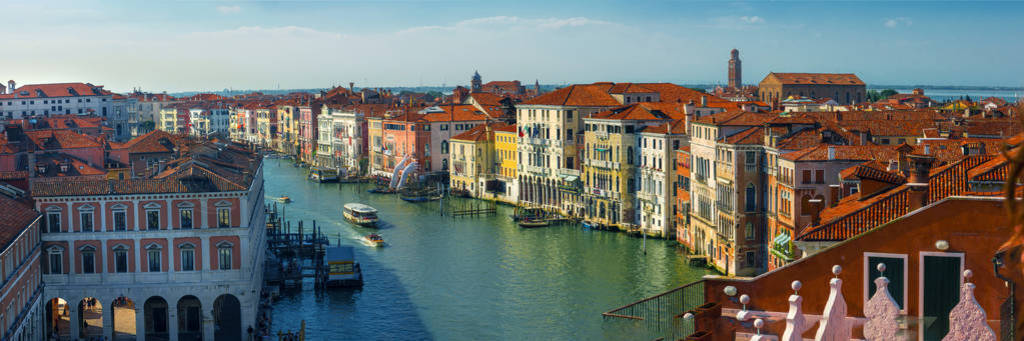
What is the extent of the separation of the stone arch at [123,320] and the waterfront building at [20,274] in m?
1.48

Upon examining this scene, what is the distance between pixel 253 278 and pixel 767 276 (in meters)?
15.3

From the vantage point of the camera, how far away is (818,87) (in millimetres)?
80250

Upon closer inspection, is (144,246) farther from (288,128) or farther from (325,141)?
(288,128)

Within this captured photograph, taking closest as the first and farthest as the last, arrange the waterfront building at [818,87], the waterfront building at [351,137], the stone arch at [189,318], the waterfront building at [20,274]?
the waterfront building at [20,274] → the stone arch at [189,318] → the waterfront building at [351,137] → the waterfront building at [818,87]

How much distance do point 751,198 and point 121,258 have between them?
49.7 ft

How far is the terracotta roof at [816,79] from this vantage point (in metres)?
80.5

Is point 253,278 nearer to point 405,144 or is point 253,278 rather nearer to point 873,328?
point 873,328

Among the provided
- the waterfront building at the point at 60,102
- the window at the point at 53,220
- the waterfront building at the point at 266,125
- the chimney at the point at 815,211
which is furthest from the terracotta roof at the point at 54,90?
the chimney at the point at 815,211

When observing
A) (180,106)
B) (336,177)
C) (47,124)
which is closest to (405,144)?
(336,177)

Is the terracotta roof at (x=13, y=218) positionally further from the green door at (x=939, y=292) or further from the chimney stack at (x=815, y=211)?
the green door at (x=939, y=292)

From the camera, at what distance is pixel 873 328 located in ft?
24.5

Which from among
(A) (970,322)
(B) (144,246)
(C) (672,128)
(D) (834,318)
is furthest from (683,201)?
(A) (970,322)

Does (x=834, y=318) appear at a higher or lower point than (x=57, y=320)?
higher

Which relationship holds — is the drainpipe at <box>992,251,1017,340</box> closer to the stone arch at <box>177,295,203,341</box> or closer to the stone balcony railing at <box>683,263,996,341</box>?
the stone balcony railing at <box>683,263,996,341</box>
